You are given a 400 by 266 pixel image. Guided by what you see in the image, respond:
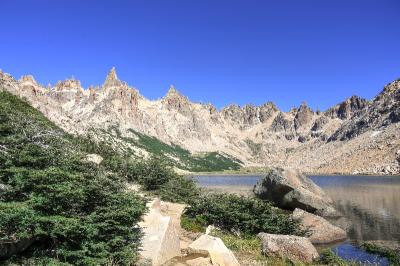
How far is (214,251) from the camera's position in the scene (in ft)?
62.8

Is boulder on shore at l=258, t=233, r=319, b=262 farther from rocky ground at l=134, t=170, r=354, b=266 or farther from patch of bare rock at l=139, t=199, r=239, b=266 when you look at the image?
patch of bare rock at l=139, t=199, r=239, b=266

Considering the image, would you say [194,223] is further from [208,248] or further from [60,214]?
[60,214]

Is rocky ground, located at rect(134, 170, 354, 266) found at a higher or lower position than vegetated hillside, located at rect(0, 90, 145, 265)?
lower

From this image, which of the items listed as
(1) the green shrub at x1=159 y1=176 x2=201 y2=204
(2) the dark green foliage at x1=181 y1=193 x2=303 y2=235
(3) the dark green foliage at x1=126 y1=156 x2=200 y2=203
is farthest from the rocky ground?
(3) the dark green foliage at x1=126 y1=156 x2=200 y2=203

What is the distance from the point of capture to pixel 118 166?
162ft

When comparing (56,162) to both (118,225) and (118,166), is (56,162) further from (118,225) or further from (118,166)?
(118,166)

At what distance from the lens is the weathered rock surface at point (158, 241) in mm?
18266

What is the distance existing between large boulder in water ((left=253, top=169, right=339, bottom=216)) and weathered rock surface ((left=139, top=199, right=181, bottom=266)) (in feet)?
106

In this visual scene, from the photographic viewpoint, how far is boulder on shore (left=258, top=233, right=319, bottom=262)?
2278 cm

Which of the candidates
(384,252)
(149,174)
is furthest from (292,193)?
(384,252)

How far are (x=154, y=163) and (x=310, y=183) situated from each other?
73.6 ft

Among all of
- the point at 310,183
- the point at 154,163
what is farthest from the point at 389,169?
the point at 154,163

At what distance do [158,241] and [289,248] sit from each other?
857 cm

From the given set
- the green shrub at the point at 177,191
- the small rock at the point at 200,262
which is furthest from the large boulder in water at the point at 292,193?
the small rock at the point at 200,262
